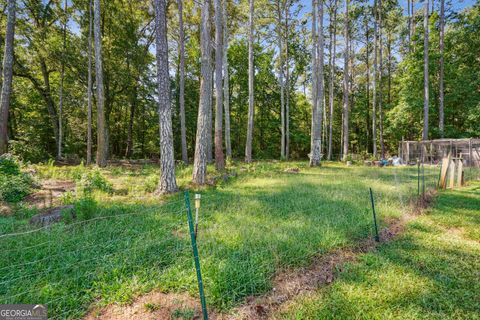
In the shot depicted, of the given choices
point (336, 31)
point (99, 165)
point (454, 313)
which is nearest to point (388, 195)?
point (454, 313)

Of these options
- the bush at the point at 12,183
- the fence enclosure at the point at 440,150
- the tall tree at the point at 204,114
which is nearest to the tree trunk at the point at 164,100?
the tall tree at the point at 204,114

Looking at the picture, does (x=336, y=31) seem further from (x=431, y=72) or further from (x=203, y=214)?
(x=203, y=214)

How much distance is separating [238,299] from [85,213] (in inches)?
128

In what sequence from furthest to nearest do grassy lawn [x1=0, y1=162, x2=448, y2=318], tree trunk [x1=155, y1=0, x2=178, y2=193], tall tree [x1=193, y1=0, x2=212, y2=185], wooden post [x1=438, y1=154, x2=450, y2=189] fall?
1. wooden post [x1=438, y1=154, x2=450, y2=189]
2. tall tree [x1=193, y1=0, x2=212, y2=185]
3. tree trunk [x1=155, y1=0, x2=178, y2=193]
4. grassy lawn [x1=0, y1=162, x2=448, y2=318]

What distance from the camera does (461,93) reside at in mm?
15742

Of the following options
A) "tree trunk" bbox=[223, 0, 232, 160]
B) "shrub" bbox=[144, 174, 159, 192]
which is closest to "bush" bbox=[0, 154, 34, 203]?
"shrub" bbox=[144, 174, 159, 192]

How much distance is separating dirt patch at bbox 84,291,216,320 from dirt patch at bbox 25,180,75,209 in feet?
12.3

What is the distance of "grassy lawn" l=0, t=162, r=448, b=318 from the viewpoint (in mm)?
2062

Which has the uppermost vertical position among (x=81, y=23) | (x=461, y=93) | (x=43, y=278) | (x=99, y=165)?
(x=81, y=23)

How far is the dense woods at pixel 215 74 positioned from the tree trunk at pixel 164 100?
Result: 3.48 ft

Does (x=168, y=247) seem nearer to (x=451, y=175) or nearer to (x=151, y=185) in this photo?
(x=151, y=185)

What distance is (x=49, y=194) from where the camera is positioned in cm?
529

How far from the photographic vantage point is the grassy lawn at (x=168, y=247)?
6.77 feet

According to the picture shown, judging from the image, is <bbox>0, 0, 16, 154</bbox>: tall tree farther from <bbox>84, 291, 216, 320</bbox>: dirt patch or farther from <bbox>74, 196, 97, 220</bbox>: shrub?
<bbox>84, 291, 216, 320</bbox>: dirt patch
